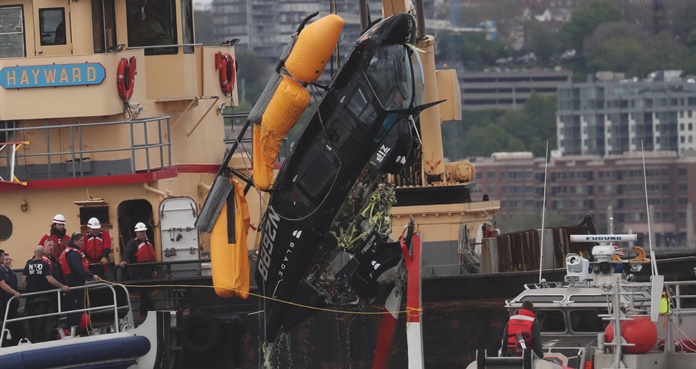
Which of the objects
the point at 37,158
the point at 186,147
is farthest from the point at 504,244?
the point at 37,158

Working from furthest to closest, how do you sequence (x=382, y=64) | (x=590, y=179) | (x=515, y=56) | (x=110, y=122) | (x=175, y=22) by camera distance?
(x=515, y=56) < (x=590, y=179) < (x=175, y=22) < (x=110, y=122) < (x=382, y=64)

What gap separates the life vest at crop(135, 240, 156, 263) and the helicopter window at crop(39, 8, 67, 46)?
3.51 meters

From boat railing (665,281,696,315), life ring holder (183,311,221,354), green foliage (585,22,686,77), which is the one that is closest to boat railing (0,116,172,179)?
life ring holder (183,311,221,354)

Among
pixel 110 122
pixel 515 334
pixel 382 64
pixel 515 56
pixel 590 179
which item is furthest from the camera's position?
pixel 515 56

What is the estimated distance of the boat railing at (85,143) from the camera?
27719 millimetres

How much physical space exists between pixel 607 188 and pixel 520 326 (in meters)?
91.4

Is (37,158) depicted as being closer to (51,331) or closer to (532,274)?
(51,331)

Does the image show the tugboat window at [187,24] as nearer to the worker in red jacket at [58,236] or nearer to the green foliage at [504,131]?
the worker in red jacket at [58,236]

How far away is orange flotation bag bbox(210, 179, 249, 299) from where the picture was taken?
25.2 meters

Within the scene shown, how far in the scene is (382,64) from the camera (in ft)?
79.0

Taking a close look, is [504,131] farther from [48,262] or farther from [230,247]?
[48,262]

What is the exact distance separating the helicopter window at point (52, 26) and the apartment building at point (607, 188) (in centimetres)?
7527

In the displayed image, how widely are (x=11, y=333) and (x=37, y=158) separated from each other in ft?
14.3

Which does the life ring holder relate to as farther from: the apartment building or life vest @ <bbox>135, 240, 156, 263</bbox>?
the apartment building
